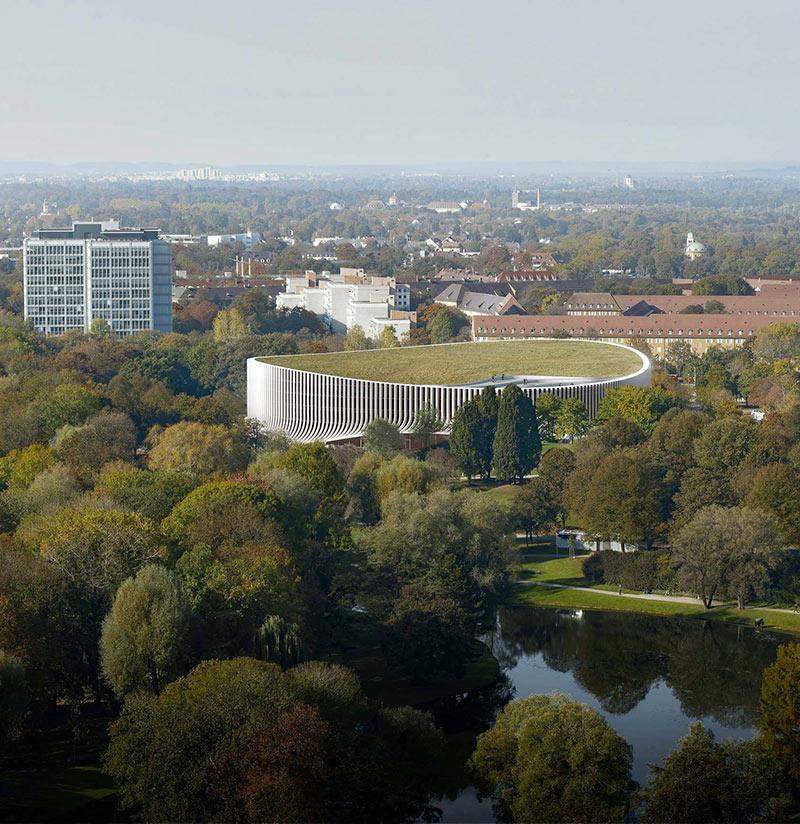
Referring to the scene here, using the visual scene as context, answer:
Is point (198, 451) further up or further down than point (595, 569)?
further up

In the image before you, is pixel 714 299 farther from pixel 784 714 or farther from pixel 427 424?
pixel 784 714

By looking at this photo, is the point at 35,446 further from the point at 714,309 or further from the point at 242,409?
the point at 714,309

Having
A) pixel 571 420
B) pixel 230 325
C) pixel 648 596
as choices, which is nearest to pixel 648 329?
pixel 230 325

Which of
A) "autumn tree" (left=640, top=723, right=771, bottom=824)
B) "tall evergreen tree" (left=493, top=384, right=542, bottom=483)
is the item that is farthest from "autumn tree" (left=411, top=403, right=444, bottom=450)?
"autumn tree" (left=640, top=723, right=771, bottom=824)

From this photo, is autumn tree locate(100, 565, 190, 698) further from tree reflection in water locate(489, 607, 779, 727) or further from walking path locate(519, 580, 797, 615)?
walking path locate(519, 580, 797, 615)

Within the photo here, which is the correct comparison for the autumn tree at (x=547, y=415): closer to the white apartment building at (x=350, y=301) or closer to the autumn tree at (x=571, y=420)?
the autumn tree at (x=571, y=420)

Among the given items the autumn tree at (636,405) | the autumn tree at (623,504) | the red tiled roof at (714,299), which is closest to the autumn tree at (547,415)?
the autumn tree at (636,405)
